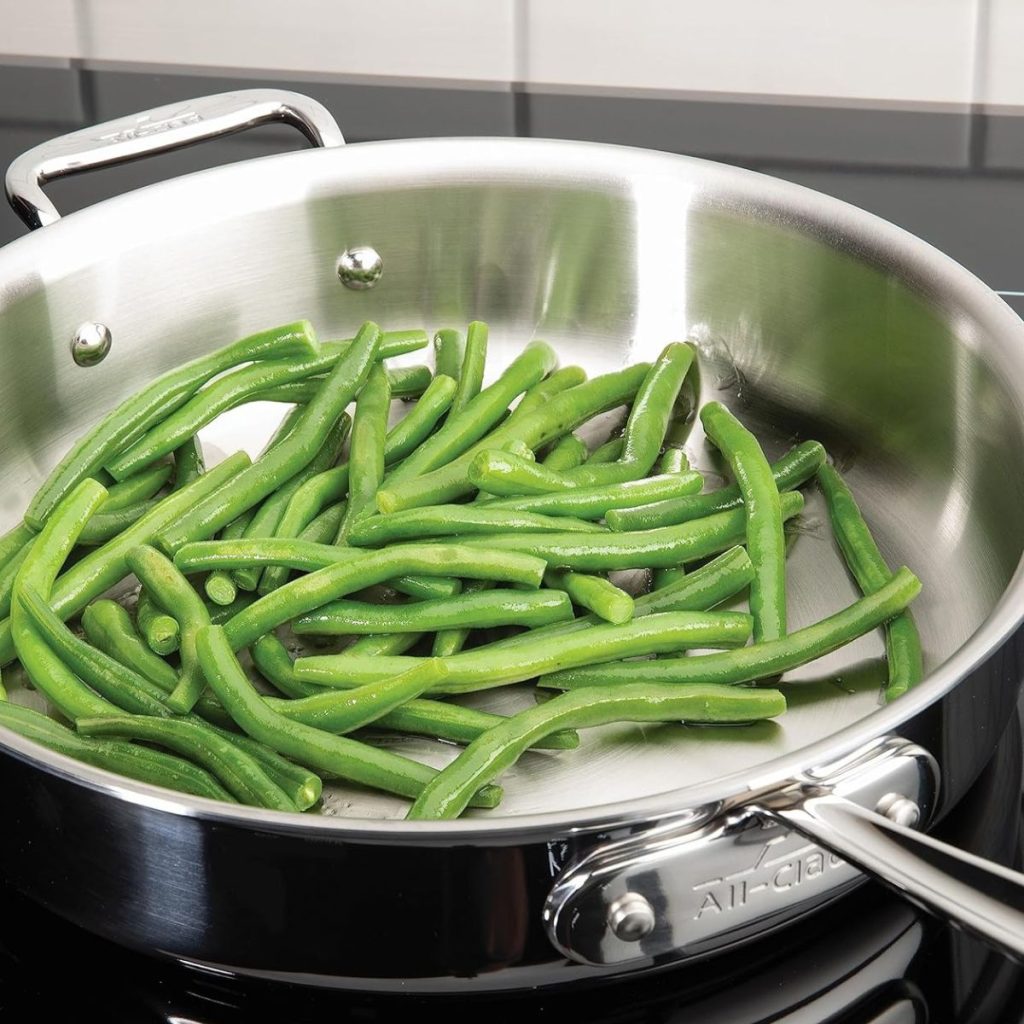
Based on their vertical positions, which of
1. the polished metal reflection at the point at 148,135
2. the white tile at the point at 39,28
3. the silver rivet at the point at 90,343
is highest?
the white tile at the point at 39,28

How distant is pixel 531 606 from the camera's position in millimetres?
1550

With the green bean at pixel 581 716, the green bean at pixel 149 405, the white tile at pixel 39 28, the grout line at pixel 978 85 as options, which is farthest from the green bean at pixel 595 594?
the white tile at pixel 39 28

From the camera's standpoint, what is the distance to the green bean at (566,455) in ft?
5.97

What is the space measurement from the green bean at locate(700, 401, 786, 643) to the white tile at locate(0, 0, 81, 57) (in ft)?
6.08

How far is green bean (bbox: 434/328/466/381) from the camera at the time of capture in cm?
199

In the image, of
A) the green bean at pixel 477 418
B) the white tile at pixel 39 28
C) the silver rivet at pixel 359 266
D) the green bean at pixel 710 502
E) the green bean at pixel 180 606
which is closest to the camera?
the green bean at pixel 180 606

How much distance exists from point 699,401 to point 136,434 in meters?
0.72

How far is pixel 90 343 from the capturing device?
6.27 ft

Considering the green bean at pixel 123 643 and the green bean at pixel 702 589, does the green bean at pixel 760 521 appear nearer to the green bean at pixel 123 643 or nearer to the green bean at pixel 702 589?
the green bean at pixel 702 589

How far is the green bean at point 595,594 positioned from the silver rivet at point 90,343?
69 cm

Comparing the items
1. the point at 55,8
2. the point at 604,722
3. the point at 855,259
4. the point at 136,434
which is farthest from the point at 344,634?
the point at 55,8

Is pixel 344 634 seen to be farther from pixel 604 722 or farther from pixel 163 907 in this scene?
pixel 163 907

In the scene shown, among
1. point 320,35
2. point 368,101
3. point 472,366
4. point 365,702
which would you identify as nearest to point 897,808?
point 365,702

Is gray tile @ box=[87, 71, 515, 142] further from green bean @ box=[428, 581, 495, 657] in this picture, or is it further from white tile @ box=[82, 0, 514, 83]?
green bean @ box=[428, 581, 495, 657]
